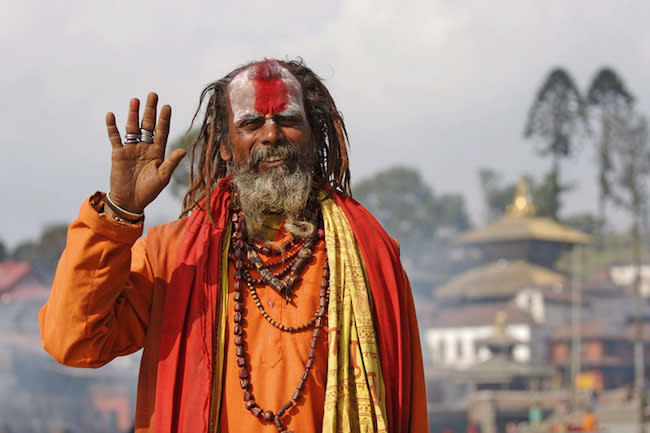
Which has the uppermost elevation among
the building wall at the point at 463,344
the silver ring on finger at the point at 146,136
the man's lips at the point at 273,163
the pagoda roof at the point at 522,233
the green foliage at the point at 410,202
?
the green foliage at the point at 410,202

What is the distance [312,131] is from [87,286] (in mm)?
1066

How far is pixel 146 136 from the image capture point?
3.21 m

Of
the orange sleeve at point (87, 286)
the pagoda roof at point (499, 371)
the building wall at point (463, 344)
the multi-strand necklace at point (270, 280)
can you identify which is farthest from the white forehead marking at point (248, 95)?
the building wall at point (463, 344)

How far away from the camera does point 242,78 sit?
367 centimetres

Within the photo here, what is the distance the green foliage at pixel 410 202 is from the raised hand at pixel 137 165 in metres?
90.1

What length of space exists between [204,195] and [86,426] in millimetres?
38657

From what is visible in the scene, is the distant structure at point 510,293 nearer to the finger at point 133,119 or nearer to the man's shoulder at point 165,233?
the man's shoulder at point 165,233

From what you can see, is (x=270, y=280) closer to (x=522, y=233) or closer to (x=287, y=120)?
(x=287, y=120)

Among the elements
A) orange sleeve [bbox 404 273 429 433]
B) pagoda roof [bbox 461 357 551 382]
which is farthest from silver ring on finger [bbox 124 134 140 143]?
pagoda roof [bbox 461 357 551 382]

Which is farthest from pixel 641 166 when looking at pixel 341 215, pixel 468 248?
pixel 341 215

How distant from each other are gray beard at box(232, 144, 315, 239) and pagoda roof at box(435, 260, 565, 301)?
6157 cm

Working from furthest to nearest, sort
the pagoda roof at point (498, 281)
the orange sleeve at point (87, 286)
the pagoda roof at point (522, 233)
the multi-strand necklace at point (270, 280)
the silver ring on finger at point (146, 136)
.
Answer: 1. the pagoda roof at point (522, 233)
2. the pagoda roof at point (498, 281)
3. the multi-strand necklace at point (270, 280)
4. the silver ring on finger at point (146, 136)
5. the orange sleeve at point (87, 286)

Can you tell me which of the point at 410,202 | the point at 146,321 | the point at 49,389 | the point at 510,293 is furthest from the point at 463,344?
the point at 146,321

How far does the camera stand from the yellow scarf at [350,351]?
326cm
